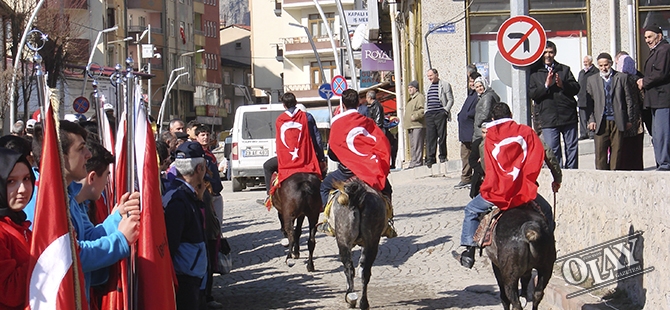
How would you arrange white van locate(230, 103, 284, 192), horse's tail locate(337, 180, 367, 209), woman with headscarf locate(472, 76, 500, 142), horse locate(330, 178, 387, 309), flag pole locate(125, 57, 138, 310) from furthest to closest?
white van locate(230, 103, 284, 192) < woman with headscarf locate(472, 76, 500, 142) < horse locate(330, 178, 387, 309) < horse's tail locate(337, 180, 367, 209) < flag pole locate(125, 57, 138, 310)

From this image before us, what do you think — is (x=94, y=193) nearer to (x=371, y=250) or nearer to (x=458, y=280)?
(x=371, y=250)

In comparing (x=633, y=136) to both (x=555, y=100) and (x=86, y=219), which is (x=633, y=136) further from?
(x=86, y=219)

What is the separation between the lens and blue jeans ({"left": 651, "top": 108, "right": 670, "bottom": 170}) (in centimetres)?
1248

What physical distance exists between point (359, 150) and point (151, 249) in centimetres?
569

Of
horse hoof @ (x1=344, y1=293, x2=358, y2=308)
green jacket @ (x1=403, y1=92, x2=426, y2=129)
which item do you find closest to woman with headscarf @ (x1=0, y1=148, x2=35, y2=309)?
horse hoof @ (x1=344, y1=293, x2=358, y2=308)

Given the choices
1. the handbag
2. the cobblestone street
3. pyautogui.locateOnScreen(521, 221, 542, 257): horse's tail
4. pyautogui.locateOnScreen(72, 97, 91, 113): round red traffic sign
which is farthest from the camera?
pyautogui.locateOnScreen(72, 97, 91, 113): round red traffic sign

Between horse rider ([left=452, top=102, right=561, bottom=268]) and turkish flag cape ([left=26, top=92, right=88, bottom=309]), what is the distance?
481 centimetres

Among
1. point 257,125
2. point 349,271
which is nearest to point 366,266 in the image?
point 349,271

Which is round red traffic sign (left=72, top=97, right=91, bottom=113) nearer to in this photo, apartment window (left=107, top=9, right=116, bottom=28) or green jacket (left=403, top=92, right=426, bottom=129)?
green jacket (left=403, top=92, right=426, bottom=129)

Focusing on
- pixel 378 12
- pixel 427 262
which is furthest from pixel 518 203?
pixel 378 12

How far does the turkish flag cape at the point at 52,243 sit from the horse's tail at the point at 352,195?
17.7 feet

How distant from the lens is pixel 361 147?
10781 mm

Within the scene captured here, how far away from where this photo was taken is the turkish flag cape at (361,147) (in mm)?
10594

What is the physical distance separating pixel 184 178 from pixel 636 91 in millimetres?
8006
